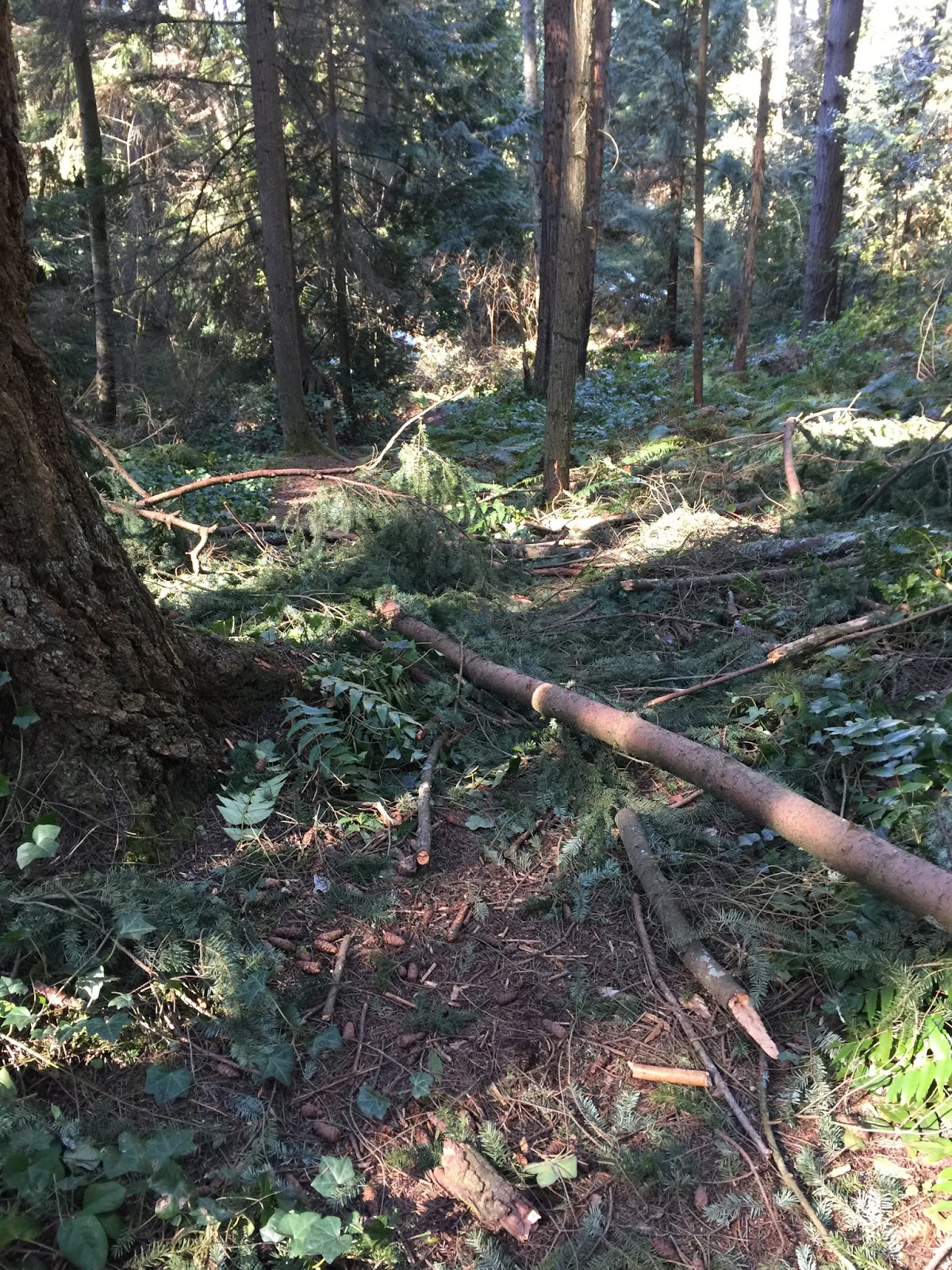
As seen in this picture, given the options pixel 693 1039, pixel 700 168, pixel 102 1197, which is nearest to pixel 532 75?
pixel 700 168

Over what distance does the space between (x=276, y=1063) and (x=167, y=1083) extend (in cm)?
28

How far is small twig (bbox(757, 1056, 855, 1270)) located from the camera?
1.77m

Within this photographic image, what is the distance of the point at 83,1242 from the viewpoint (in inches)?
63.7

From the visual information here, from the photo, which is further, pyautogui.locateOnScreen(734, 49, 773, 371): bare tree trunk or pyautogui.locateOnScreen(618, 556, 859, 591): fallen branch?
pyautogui.locateOnScreen(734, 49, 773, 371): bare tree trunk

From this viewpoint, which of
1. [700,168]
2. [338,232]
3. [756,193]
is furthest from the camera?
[338,232]

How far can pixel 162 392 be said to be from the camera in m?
A: 13.5

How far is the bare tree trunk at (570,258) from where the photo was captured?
7117 mm

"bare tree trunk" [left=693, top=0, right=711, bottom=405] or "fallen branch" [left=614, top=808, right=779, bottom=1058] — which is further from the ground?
"bare tree trunk" [left=693, top=0, right=711, bottom=405]

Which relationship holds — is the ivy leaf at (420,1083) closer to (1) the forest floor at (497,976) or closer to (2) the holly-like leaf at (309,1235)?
(1) the forest floor at (497,976)

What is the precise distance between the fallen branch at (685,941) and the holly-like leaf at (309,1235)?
117 centimetres

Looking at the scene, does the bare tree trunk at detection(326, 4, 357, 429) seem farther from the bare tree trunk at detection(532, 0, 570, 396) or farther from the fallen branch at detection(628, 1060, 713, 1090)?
the fallen branch at detection(628, 1060, 713, 1090)

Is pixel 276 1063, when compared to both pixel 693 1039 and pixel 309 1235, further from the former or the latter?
pixel 693 1039

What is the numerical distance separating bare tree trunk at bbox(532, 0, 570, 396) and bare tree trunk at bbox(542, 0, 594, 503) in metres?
4.42

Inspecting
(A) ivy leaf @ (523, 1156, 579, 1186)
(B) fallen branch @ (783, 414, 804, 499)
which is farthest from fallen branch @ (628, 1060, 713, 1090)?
(B) fallen branch @ (783, 414, 804, 499)
